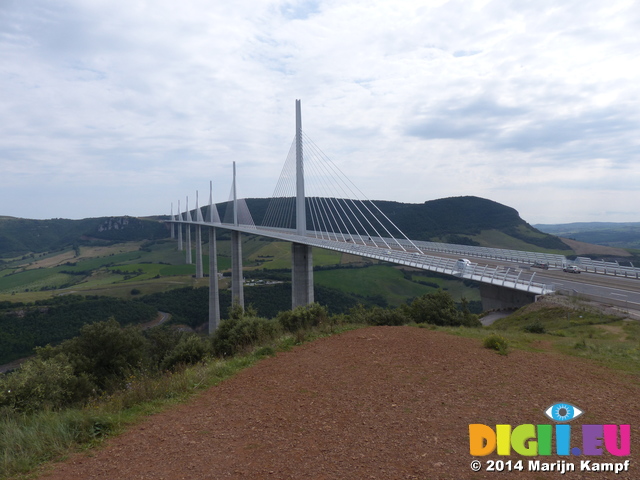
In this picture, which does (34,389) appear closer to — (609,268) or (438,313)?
(438,313)

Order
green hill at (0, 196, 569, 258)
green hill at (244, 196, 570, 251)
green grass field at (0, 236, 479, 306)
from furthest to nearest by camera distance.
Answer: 1. green hill at (0, 196, 569, 258)
2. green hill at (244, 196, 570, 251)
3. green grass field at (0, 236, 479, 306)

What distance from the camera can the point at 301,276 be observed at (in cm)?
3225

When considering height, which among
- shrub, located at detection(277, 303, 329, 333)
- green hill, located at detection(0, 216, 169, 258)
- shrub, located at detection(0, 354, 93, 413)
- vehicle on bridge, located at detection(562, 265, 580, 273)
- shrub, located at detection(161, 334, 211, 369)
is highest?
green hill, located at detection(0, 216, 169, 258)

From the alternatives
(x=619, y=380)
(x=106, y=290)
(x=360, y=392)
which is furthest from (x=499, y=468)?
(x=106, y=290)

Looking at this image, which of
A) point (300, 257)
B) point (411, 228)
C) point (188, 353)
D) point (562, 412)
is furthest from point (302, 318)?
point (411, 228)

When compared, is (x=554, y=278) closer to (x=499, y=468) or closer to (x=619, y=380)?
(x=619, y=380)

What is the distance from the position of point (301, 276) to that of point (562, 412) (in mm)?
27117

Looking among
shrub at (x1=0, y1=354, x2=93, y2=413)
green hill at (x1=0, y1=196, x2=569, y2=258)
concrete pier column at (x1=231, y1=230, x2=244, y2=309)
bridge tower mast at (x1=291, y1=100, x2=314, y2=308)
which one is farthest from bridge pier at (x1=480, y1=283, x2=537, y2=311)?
green hill at (x1=0, y1=196, x2=569, y2=258)

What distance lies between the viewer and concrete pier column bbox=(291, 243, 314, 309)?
3170 centimetres

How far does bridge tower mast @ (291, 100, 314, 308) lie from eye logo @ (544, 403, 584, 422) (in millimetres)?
26027

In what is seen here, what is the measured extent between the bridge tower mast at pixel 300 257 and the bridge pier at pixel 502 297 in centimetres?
1630

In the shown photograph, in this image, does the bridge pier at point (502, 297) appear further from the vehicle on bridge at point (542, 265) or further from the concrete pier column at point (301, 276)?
the concrete pier column at point (301, 276)

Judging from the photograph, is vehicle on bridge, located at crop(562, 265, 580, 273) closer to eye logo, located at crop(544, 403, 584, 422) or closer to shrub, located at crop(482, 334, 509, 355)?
shrub, located at crop(482, 334, 509, 355)

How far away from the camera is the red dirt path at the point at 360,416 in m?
4.37
